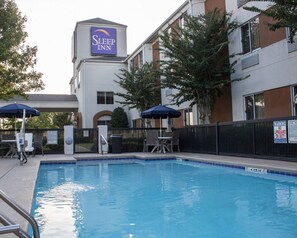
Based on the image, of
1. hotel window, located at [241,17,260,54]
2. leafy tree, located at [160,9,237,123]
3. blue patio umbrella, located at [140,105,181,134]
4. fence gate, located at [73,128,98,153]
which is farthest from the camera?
fence gate, located at [73,128,98,153]

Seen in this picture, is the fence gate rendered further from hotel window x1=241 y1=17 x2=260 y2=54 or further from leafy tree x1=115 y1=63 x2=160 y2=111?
hotel window x1=241 y1=17 x2=260 y2=54

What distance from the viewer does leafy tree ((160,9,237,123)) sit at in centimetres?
1491

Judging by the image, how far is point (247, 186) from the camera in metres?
7.90

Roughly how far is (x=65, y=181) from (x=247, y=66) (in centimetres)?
909

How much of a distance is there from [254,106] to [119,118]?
16.1m

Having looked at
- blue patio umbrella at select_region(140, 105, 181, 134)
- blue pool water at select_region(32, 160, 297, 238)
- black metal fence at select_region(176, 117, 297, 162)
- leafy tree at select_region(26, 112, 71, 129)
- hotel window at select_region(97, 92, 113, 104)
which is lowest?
blue pool water at select_region(32, 160, 297, 238)

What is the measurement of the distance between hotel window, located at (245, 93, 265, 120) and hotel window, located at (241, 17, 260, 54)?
1.98m

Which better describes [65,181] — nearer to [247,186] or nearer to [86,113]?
[247,186]

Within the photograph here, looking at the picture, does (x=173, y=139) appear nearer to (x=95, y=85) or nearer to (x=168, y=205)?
(x=168, y=205)

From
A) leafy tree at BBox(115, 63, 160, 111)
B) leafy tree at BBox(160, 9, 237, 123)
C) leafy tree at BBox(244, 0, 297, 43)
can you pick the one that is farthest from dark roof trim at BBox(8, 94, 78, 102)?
leafy tree at BBox(244, 0, 297, 43)

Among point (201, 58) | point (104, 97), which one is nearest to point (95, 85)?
point (104, 97)

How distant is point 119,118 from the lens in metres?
29.1

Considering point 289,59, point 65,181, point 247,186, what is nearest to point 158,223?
point 247,186

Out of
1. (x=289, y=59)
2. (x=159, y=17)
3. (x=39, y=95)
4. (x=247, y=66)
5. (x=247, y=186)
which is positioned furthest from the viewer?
(x=39, y=95)
